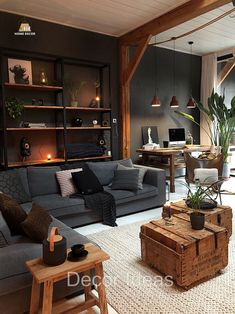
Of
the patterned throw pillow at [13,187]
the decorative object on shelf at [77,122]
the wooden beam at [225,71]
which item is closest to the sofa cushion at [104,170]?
the decorative object on shelf at [77,122]

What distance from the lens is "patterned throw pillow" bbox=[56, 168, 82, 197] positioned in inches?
139

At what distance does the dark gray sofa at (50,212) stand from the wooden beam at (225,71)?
3.98m

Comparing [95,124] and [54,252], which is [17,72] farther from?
[54,252]

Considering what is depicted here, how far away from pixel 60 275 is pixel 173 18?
4.02 meters

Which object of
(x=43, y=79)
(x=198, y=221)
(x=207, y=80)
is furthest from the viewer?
(x=207, y=80)

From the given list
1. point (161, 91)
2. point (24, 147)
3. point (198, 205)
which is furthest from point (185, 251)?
point (161, 91)

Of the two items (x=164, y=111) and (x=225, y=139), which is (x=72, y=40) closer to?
(x=164, y=111)

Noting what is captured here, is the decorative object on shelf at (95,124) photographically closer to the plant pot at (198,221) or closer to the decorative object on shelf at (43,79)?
the decorative object on shelf at (43,79)

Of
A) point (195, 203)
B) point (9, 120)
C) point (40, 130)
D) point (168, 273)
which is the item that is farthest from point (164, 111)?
point (168, 273)

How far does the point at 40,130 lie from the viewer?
4422mm

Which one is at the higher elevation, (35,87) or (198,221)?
(35,87)

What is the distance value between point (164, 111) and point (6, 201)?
4972mm

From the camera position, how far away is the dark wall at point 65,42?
4.09m

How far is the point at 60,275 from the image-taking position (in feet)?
Result: 4.82
